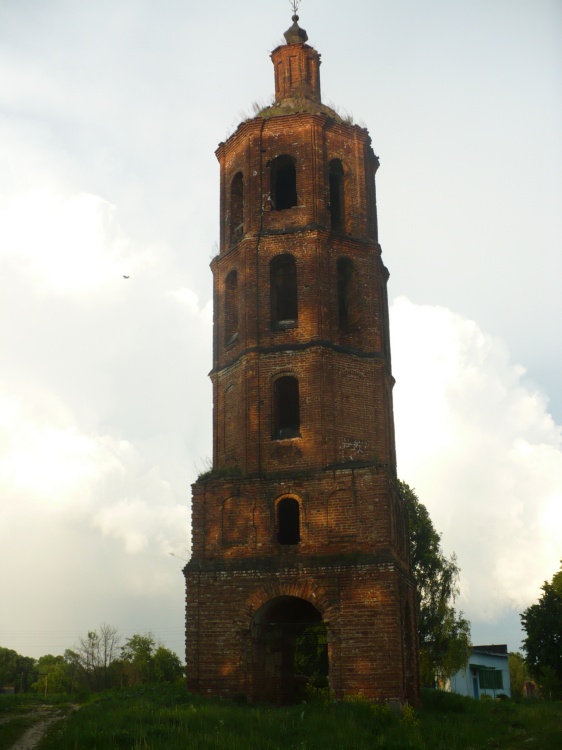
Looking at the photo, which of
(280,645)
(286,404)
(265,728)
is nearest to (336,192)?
(286,404)

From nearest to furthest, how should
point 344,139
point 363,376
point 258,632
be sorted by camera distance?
1. point 258,632
2. point 363,376
3. point 344,139

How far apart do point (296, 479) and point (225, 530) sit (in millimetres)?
1835

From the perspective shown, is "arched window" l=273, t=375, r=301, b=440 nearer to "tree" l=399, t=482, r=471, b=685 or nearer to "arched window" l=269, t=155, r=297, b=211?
"arched window" l=269, t=155, r=297, b=211

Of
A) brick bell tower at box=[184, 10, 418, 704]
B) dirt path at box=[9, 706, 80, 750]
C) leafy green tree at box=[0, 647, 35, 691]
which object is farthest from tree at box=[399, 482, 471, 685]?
leafy green tree at box=[0, 647, 35, 691]

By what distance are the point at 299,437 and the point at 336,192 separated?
22.1 feet

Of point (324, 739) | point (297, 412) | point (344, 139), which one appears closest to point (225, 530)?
point (297, 412)

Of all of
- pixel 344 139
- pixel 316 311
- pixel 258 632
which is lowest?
pixel 258 632

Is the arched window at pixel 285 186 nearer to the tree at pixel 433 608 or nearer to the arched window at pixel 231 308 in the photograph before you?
the arched window at pixel 231 308

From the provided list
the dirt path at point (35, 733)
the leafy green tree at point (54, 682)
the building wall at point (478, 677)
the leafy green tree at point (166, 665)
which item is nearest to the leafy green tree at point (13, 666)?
the leafy green tree at point (54, 682)

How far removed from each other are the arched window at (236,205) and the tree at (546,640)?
66.7ft

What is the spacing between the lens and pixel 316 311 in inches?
782

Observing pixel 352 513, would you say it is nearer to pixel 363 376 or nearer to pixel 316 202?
pixel 363 376

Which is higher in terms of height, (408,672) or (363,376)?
(363,376)

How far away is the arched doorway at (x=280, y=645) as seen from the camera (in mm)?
17844
